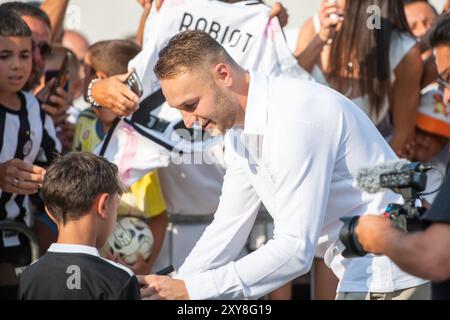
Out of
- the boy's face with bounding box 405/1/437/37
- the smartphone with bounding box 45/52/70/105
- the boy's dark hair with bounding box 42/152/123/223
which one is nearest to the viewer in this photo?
the boy's dark hair with bounding box 42/152/123/223

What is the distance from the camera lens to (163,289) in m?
3.70

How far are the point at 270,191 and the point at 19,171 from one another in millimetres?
1389

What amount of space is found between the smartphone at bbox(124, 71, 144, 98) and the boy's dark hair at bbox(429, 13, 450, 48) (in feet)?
5.51

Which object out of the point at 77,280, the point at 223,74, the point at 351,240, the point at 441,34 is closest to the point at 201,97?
the point at 223,74

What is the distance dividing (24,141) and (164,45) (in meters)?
0.90

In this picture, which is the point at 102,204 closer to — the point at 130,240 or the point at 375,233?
the point at 375,233

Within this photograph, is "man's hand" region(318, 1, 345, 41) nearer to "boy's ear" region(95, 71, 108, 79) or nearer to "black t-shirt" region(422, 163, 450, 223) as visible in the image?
"boy's ear" region(95, 71, 108, 79)

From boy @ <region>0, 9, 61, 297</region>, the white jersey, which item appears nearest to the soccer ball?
the white jersey

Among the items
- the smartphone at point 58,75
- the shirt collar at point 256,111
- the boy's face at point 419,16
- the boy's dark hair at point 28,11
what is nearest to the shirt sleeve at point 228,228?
the shirt collar at point 256,111

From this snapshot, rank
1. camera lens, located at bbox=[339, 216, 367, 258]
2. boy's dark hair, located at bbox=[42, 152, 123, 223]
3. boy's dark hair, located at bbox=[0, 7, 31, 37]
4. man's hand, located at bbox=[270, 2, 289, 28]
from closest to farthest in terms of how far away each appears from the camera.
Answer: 1. camera lens, located at bbox=[339, 216, 367, 258]
2. boy's dark hair, located at bbox=[42, 152, 123, 223]
3. boy's dark hair, located at bbox=[0, 7, 31, 37]
4. man's hand, located at bbox=[270, 2, 289, 28]

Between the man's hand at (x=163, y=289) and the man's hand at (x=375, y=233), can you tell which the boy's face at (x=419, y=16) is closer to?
the man's hand at (x=163, y=289)

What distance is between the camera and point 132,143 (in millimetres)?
5488

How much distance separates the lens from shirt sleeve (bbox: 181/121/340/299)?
373 cm
